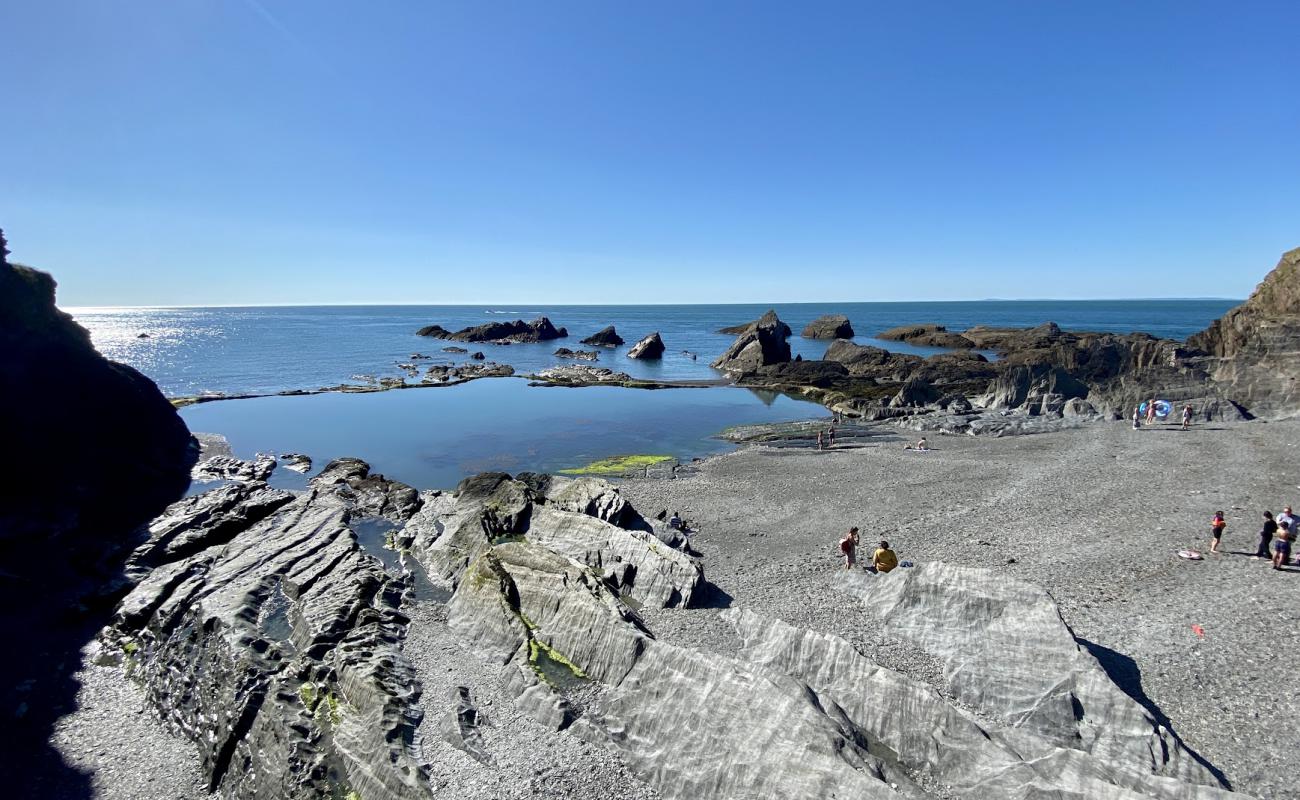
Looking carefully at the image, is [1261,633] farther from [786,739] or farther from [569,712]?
[569,712]

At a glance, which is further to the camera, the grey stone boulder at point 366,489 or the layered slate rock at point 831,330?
the layered slate rock at point 831,330

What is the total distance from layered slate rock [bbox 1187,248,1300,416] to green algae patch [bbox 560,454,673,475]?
43242 mm

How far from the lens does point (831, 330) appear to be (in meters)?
152

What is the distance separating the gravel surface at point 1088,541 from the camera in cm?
1509

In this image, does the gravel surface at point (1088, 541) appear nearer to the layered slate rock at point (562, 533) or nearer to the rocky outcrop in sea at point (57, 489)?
the layered slate rock at point (562, 533)

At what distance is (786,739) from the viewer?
1179cm

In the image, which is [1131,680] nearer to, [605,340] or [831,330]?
[605,340]

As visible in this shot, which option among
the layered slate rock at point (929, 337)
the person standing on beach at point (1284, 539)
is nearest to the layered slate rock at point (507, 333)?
the layered slate rock at point (929, 337)

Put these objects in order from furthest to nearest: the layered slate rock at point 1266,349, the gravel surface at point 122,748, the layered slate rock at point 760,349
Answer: the layered slate rock at point 760,349 → the layered slate rock at point 1266,349 → the gravel surface at point 122,748

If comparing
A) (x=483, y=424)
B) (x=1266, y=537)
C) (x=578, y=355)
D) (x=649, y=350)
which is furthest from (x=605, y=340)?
(x=1266, y=537)

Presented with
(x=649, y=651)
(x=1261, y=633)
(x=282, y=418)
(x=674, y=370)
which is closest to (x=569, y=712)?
(x=649, y=651)

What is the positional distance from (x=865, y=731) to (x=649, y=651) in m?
5.45

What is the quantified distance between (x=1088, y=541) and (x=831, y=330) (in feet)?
438

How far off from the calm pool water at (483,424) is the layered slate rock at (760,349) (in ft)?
43.8
